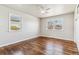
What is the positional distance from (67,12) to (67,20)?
0.17 meters

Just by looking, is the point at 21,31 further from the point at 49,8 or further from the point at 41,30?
the point at 49,8

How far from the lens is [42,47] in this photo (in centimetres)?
165

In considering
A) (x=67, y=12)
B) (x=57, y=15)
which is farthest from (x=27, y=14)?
(x=67, y=12)

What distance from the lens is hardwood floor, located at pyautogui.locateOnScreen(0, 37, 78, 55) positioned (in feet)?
4.93

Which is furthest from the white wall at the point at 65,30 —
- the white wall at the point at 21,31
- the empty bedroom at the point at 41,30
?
the white wall at the point at 21,31

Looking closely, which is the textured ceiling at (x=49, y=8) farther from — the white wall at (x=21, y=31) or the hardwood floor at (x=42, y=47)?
the hardwood floor at (x=42, y=47)

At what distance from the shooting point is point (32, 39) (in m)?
1.72

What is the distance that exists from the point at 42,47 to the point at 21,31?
582 millimetres

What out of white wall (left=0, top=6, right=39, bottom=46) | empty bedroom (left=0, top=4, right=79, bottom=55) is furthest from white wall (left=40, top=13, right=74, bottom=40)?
white wall (left=0, top=6, right=39, bottom=46)

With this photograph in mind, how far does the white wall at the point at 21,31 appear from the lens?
1.56 meters

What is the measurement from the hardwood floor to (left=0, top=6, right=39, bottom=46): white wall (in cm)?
12

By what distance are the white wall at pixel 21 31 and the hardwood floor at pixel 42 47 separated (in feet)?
0.38

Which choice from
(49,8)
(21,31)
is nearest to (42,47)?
(21,31)

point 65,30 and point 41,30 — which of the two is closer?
point 65,30
